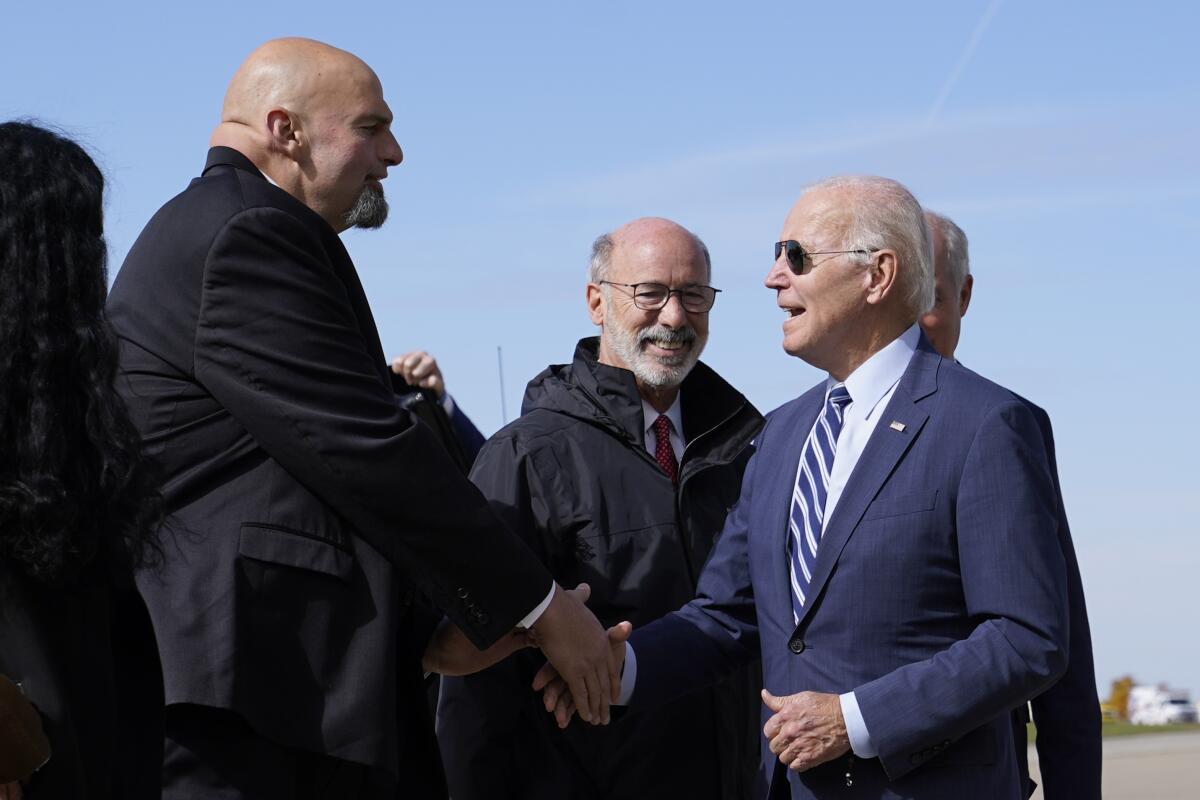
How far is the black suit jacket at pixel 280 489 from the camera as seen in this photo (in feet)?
11.1

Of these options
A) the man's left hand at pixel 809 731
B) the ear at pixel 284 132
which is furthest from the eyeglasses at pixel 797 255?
the ear at pixel 284 132

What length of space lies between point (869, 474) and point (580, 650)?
817 millimetres

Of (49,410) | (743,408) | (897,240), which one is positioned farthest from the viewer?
(743,408)

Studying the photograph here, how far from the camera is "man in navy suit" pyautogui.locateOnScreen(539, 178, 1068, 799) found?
139 inches

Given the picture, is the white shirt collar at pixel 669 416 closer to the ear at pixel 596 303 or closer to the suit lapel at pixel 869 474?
the ear at pixel 596 303

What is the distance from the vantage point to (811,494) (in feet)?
12.8

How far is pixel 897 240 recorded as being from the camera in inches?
159

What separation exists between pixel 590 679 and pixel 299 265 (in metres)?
1.27

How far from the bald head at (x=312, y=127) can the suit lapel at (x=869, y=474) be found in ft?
4.28

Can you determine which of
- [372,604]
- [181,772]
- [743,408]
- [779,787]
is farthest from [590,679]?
[743,408]

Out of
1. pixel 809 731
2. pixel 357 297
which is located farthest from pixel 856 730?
pixel 357 297

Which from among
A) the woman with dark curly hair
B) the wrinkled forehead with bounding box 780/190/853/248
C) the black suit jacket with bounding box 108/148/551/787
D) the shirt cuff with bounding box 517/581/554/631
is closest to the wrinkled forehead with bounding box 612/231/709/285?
the wrinkled forehead with bounding box 780/190/853/248

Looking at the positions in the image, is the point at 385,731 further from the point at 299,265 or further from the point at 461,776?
the point at 461,776

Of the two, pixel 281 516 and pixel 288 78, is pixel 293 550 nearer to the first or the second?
pixel 281 516
